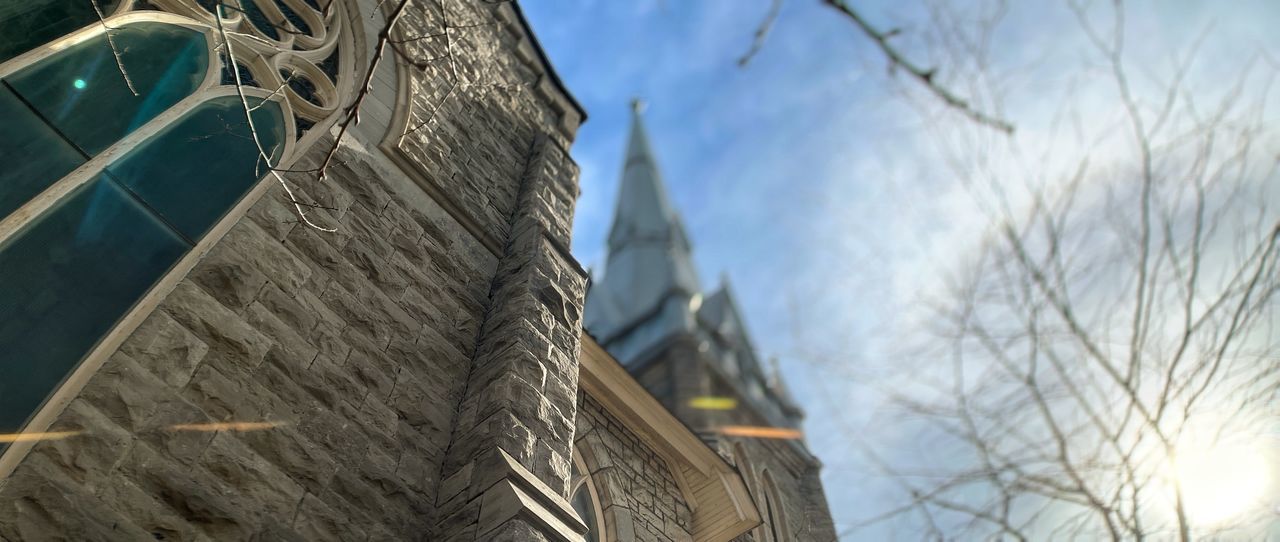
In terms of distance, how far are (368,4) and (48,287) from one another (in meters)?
3.46

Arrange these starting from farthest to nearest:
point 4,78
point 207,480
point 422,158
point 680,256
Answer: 1. point 680,256
2. point 422,158
3. point 4,78
4. point 207,480

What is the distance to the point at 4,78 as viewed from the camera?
3.41 metres

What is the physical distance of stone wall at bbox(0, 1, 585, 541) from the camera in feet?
9.81

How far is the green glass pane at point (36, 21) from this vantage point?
354 cm

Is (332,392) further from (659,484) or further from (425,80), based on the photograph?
(659,484)

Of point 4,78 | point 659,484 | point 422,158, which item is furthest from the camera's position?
point 659,484

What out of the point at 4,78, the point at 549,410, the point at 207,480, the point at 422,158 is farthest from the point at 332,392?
the point at 422,158

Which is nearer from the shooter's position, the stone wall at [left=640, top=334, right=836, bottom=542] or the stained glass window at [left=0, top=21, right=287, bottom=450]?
the stained glass window at [left=0, top=21, right=287, bottom=450]

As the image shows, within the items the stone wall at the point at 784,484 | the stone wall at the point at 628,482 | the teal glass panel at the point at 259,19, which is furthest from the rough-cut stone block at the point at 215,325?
the stone wall at the point at 784,484

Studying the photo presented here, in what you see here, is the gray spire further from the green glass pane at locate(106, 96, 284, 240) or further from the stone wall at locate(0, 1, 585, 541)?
the green glass pane at locate(106, 96, 284, 240)

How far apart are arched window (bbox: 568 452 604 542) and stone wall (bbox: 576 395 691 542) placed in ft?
0.16

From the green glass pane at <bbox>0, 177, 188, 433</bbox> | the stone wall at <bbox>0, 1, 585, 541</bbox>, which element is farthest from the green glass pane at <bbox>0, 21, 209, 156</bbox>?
the stone wall at <bbox>0, 1, 585, 541</bbox>

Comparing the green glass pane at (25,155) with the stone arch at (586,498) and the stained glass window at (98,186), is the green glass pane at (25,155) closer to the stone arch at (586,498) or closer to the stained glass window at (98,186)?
the stained glass window at (98,186)

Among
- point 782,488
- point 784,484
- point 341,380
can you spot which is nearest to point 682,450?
point 782,488
